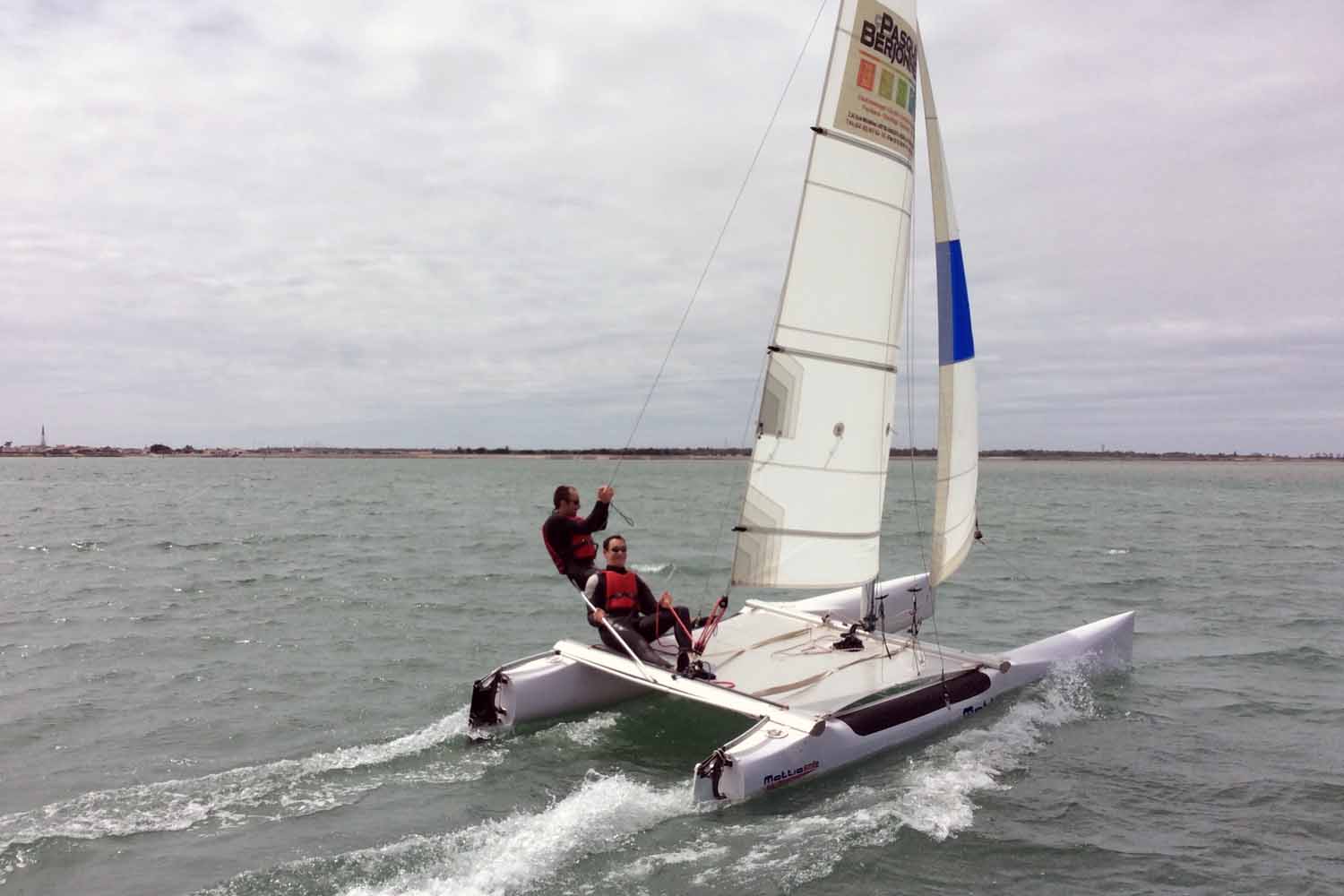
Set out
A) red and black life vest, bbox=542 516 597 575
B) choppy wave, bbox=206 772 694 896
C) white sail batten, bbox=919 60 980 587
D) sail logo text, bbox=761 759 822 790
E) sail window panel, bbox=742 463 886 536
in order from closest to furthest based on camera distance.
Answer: choppy wave, bbox=206 772 694 896
sail logo text, bbox=761 759 822 790
sail window panel, bbox=742 463 886 536
red and black life vest, bbox=542 516 597 575
white sail batten, bbox=919 60 980 587

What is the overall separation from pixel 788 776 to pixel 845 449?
114 inches

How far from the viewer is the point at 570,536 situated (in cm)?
864

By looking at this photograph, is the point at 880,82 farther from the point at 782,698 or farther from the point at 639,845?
the point at 639,845

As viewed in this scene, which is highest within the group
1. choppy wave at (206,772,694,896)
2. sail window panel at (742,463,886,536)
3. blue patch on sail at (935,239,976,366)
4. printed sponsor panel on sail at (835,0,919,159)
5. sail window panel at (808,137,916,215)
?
printed sponsor panel on sail at (835,0,919,159)

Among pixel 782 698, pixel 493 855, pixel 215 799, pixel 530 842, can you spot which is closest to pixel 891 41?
pixel 782 698

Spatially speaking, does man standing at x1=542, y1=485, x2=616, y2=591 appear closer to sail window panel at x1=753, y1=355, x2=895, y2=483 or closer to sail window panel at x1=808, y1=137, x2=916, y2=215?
sail window panel at x1=753, y1=355, x2=895, y2=483

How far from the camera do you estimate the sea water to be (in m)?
5.79

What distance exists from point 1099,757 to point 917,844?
275 cm

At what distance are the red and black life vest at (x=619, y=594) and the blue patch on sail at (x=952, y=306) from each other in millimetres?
3681

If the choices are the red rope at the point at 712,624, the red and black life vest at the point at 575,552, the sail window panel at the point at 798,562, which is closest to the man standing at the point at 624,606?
the red rope at the point at 712,624

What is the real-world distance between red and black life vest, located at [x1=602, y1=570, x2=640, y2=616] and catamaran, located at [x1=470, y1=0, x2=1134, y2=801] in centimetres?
39

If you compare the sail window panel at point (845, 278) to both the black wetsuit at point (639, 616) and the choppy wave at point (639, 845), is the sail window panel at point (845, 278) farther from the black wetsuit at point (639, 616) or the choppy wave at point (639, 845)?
the choppy wave at point (639, 845)

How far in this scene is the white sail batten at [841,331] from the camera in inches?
311

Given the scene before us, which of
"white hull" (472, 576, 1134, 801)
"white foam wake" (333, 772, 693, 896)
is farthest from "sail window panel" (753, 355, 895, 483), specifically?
"white foam wake" (333, 772, 693, 896)
